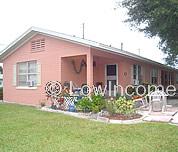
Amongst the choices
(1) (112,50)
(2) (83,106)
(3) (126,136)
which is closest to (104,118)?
(2) (83,106)

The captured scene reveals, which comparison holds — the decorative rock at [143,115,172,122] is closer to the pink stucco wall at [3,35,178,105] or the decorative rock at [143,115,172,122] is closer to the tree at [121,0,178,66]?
the pink stucco wall at [3,35,178,105]

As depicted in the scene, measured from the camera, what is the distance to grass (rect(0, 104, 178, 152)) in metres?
7.64

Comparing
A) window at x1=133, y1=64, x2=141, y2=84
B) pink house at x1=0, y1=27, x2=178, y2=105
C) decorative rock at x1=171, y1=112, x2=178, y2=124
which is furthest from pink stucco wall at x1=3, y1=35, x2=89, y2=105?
window at x1=133, y1=64, x2=141, y2=84

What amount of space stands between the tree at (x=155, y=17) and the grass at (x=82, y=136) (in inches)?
241

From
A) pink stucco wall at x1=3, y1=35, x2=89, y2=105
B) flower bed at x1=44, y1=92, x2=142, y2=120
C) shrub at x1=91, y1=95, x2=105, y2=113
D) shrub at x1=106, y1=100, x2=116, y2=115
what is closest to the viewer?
flower bed at x1=44, y1=92, x2=142, y2=120

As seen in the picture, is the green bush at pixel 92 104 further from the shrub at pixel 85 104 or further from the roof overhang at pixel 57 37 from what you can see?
the roof overhang at pixel 57 37

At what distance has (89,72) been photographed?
16016 millimetres

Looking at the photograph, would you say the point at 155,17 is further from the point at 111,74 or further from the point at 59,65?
the point at 111,74

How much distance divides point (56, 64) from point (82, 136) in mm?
8984

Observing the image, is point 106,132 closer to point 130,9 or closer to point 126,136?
point 126,136

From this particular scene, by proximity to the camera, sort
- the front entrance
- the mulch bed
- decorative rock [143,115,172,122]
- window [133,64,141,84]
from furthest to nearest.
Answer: window [133,64,141,84]
the front entrance
the mulch bed
decorative rock [143,115,172,122]

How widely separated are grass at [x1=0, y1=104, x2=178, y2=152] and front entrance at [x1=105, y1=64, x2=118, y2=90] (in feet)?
27.9

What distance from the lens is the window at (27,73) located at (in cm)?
1888

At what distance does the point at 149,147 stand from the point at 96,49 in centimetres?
930
